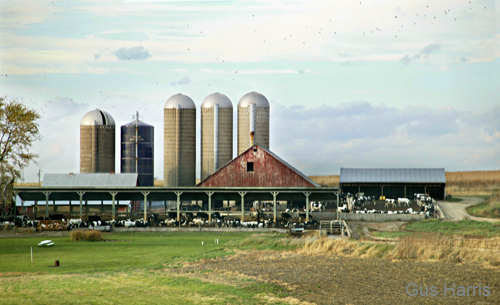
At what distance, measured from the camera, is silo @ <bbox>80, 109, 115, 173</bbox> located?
7194cm

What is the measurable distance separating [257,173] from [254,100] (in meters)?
13.8

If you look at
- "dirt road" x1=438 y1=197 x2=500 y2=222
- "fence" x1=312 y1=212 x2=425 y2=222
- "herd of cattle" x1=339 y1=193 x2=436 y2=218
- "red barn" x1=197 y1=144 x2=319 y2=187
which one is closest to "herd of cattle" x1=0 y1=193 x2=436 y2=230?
"herd of cattle" x1=339 y1=193 x2=436 y2=218

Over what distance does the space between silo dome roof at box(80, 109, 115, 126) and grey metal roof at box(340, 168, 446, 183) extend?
31951 mm

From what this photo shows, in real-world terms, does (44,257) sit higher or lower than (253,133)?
lower

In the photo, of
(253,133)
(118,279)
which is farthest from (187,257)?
(253,133)

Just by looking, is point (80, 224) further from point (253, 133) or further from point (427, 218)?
point (427, 218)

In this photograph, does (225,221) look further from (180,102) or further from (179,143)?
(180,102)

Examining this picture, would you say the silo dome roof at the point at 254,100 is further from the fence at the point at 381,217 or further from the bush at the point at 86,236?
the bush at the point at 86,236

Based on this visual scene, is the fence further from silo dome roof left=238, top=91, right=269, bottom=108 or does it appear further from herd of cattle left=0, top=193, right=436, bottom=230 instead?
silo dome roof left=238, top=91, right=269, bottom=108

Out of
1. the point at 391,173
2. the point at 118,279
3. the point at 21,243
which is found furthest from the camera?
the point at 391,173

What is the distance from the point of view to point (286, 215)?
55.8m

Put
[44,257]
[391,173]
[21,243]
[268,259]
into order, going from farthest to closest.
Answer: [391,173]
[21,243]
[44,257]
[268,259]

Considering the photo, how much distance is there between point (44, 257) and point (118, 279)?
9997 millimetres

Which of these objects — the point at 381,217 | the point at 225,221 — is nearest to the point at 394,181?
the point at 381,217
